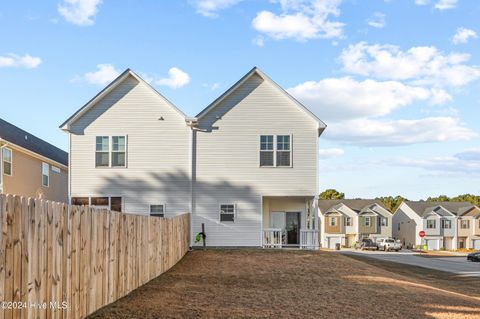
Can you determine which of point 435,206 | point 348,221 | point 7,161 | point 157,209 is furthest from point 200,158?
point 435,206

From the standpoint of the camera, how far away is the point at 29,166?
30000 millimetres

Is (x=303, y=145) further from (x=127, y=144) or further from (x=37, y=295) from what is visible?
(x=37, y=295)

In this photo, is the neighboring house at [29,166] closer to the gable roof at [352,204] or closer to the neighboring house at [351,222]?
the neighboring house at [351,222]

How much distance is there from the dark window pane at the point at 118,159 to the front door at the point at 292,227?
863 centimetres

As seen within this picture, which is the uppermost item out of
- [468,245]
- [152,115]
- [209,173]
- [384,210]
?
[152,115]

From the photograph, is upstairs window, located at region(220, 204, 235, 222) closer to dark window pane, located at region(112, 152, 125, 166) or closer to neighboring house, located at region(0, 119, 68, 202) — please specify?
dark window pane, located at region(112, 152, 125, 166)

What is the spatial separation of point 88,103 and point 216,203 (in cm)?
755

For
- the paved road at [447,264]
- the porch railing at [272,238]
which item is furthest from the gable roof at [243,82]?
the paved road at [447,264]

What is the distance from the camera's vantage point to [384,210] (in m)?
73.6

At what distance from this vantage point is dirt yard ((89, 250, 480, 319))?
366 inches

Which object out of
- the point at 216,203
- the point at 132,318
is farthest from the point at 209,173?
the point at 132,318

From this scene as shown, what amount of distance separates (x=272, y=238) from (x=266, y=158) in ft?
12.3

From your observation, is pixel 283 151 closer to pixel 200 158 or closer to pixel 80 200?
pixel 200 158

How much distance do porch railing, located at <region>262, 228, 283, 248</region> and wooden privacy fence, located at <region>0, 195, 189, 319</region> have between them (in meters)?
13.0
